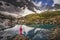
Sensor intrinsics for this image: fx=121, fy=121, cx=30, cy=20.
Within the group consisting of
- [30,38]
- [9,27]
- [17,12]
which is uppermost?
[17,12]

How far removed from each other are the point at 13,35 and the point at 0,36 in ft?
0.43

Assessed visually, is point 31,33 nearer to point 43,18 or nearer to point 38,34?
point 38,34

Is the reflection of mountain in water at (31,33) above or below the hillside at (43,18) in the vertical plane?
below

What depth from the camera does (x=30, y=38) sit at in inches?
48.0

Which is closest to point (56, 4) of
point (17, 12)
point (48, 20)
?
point (48, 20)

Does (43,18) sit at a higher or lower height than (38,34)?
higher

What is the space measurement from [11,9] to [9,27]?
19 cm

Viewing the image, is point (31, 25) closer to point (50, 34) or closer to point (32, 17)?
point (32, 17)

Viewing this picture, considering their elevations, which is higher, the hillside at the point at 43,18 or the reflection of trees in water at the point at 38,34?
the hillside at the point at 43,18

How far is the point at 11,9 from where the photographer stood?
1.25 meters

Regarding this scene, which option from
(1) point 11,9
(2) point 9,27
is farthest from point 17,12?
(2) point 9,27

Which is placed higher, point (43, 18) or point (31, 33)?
point (43, 18)

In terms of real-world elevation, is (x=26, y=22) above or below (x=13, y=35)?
above

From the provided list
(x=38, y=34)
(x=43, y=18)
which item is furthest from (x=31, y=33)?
(x=43, y=18)
